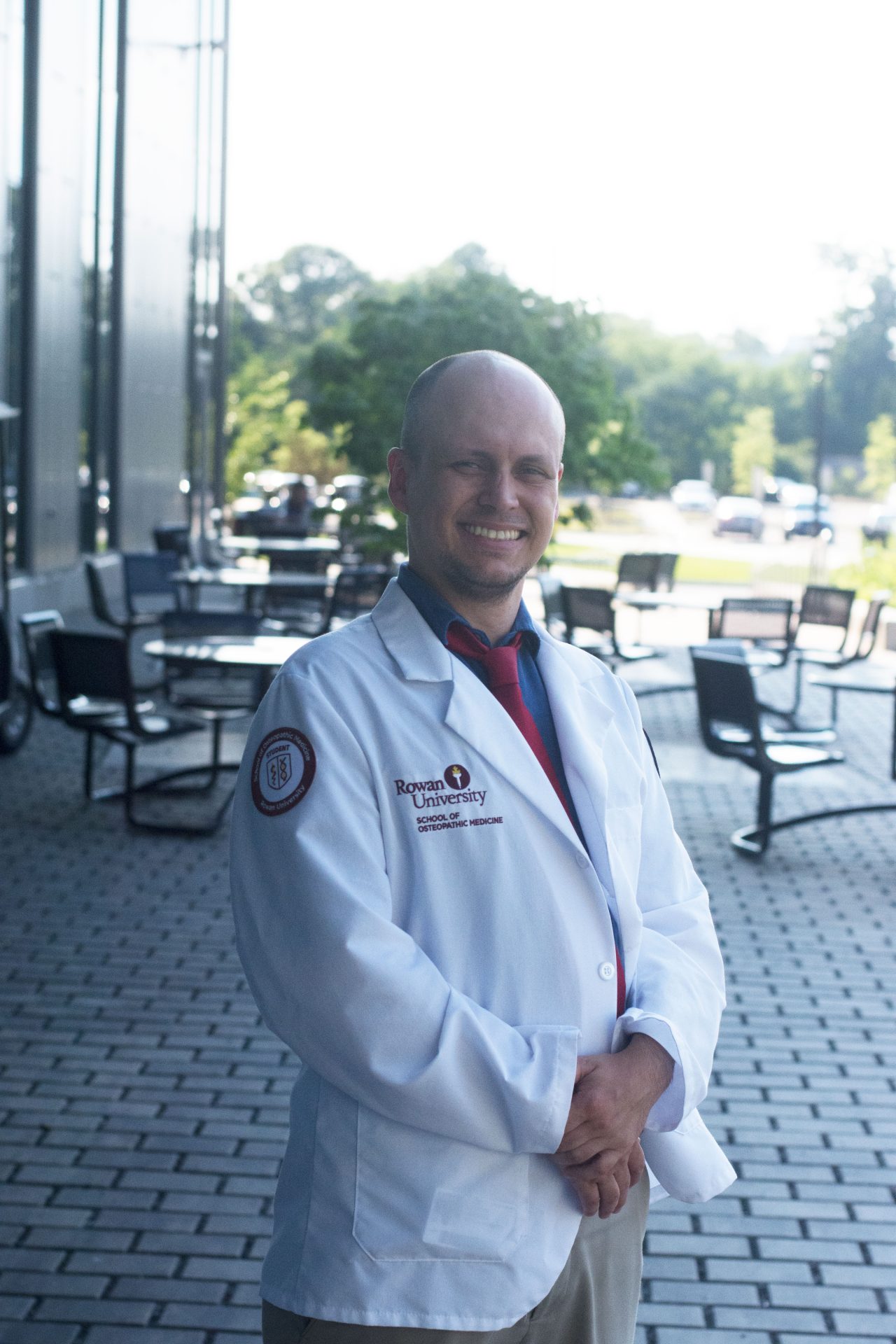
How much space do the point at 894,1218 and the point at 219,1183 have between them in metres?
1.84

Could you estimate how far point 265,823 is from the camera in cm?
198

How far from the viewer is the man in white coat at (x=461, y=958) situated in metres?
1.90

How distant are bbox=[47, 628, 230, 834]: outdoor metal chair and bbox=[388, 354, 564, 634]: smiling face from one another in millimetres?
6161

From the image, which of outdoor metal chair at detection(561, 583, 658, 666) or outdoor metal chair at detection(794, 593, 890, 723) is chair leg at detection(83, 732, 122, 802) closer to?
outdoor metal chair at detection(561, 583, 658, 666)

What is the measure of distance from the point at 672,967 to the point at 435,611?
60 centimetres

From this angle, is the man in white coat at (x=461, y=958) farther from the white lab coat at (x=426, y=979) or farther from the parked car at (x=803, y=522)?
the parked car at (x=803, y=522)

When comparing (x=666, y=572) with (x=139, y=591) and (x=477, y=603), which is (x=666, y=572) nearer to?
(x=139, y=591)

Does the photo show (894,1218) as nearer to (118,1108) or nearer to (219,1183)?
(219,1183)

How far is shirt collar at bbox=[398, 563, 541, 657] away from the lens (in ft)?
7.11

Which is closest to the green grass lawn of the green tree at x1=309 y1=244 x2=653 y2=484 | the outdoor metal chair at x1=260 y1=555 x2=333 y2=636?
the green tree at x1=309 y1=244 x2=653 y2=484

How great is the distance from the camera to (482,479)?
2160mm

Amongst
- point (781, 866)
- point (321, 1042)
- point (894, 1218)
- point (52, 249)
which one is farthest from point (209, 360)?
point (321, 1042)

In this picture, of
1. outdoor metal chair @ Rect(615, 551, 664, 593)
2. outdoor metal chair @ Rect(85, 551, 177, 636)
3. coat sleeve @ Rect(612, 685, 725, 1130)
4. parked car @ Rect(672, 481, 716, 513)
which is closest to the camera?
coat sleeve @ Rect(612, 685, 725, 1130)

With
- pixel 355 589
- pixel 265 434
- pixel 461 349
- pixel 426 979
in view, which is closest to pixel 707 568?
pixel 265 434
